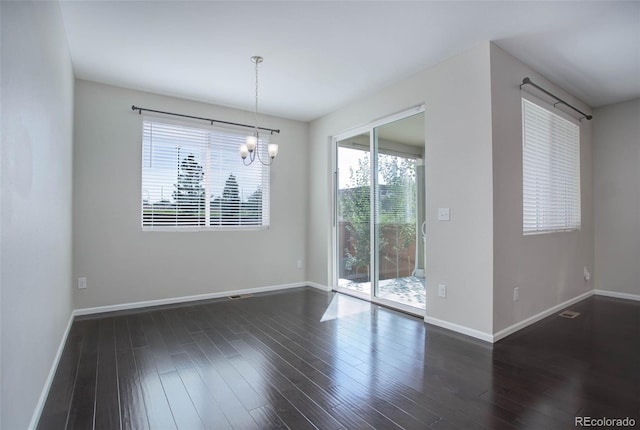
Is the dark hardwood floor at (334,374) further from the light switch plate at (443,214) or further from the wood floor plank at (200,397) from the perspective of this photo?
the light switch plate at (443,214)

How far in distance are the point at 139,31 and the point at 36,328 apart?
8.11ft

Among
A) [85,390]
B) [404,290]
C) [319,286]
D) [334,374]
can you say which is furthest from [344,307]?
[85,390]

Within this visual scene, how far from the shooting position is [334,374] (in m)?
2.40

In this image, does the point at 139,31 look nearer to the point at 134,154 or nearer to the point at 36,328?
the point at 134,154

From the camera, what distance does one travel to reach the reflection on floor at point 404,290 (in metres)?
3.88

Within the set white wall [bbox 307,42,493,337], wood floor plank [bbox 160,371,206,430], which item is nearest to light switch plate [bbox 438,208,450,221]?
white wall [bbox 307,42,493,337]

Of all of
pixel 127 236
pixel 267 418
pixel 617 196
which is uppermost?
pixel 617 196

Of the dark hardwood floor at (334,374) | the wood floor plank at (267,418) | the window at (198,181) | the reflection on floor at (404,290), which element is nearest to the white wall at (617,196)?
the dark hardwood floor at (334,374)

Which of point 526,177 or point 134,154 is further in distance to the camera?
point 134,154

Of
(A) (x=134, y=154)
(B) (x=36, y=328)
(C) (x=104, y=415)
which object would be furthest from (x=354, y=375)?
(A) (x=134, y=154)

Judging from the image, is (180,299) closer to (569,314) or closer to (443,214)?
(443,214)

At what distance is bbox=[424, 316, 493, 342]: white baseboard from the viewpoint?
3.03 metres

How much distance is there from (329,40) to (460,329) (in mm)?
3011

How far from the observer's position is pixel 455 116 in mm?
3326
